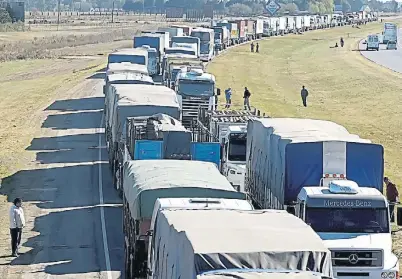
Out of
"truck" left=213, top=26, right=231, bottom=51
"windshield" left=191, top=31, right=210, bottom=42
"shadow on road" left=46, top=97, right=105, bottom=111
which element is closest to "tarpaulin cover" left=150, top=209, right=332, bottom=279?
"shadow on road" left=46, top=97, right=105, bottom=111

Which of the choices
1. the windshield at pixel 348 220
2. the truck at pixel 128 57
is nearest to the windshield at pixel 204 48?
the truck at pixel 128 57

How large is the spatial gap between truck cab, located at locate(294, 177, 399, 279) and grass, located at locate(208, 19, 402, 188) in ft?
52.0

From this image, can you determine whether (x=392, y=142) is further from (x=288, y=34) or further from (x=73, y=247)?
(x=288, y=34)

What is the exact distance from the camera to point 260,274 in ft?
36.0

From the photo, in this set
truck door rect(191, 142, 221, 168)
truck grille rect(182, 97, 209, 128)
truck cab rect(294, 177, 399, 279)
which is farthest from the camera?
truck grille rect(182, 97, 209, 128)

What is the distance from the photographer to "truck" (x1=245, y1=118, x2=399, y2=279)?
54.6ft

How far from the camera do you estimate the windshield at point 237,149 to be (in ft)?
92.2

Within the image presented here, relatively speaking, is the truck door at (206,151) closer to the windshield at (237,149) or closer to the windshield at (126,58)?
the windshield at (237,149)

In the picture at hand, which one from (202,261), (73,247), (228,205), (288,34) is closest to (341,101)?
(73,247)

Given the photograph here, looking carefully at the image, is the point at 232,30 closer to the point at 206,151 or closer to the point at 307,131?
the point at 206,151

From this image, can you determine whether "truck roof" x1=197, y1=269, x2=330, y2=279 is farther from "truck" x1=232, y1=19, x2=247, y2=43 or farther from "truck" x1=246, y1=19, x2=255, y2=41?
"truck" x1=246, y1=19, x2=255, y2=41

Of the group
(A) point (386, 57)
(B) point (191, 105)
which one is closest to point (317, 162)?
(B) point (191, 105)

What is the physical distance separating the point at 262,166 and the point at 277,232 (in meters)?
11.0

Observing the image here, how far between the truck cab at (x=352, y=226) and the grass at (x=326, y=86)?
1586 cm
